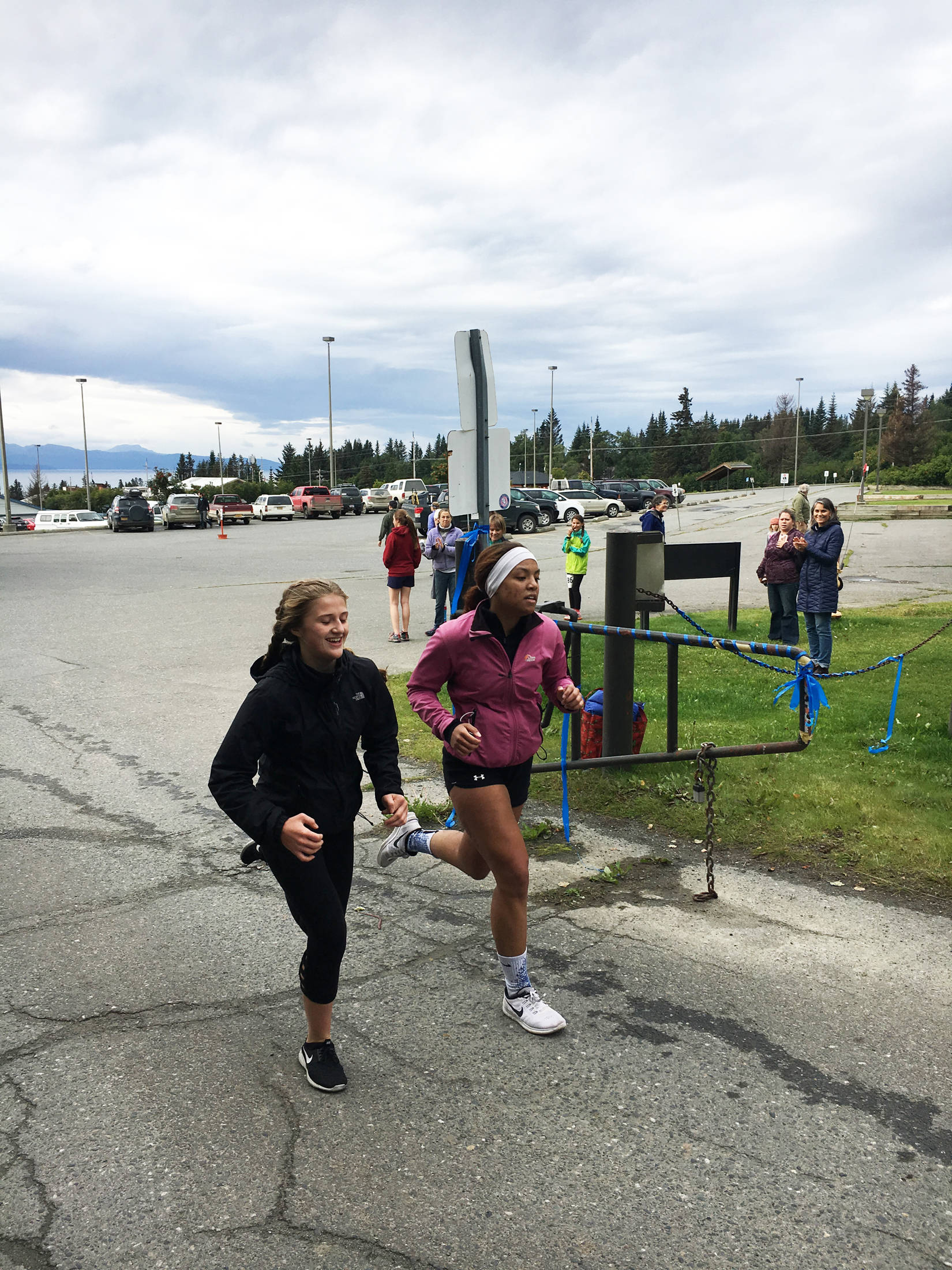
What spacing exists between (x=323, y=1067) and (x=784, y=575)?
9.39m

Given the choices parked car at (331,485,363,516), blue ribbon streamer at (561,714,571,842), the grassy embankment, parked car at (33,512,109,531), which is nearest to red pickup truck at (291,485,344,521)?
parked car at (331,485,363,516)

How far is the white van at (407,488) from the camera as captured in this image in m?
52.8

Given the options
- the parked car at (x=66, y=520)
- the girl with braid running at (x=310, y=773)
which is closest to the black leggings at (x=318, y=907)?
the girl with braid running at (x=310, y=773)

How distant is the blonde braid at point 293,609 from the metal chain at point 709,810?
2.32m

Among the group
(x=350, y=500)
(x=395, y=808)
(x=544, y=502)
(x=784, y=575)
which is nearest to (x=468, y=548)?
(x=395, y=808)

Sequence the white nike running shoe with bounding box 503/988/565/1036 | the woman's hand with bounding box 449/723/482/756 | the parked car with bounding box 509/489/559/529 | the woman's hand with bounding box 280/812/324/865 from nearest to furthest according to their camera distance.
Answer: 1. the woman's hand with bounding box 280/812/324/865
2. the woman's hand with bounding box 449/723/482/756
3. the white nike running shoe with bounding box 503/988/565/1036
4. the parked car with bounding box 509/489/559/529

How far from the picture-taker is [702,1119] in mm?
3068

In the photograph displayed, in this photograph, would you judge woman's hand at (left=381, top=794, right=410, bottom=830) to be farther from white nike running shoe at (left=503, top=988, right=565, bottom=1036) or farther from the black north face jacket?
white nike running shoe at (left=503, top=988, right=565, bottom=1036)

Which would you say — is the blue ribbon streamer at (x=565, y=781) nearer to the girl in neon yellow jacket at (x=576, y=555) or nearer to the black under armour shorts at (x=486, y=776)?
the black under armour shorts at (x=486, y=776)

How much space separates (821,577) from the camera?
968cm

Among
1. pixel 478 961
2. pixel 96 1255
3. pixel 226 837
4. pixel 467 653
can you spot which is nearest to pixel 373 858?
pixel 226 837

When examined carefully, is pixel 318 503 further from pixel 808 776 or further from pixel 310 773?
pixel 310 773

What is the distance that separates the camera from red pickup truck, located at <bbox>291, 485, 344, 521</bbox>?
53.8 metres

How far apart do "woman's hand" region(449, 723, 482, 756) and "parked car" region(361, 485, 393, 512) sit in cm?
5233
